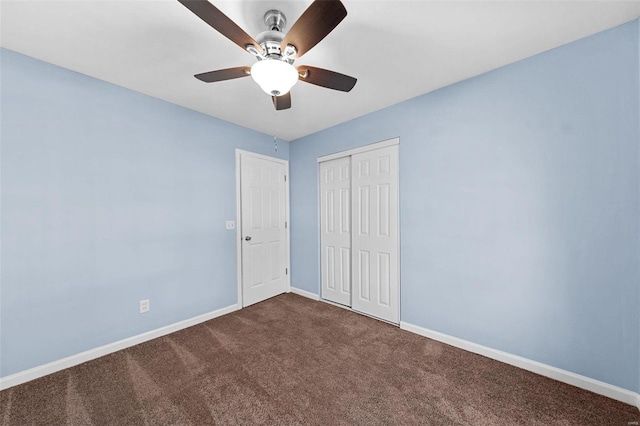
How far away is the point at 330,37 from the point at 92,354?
324 cm

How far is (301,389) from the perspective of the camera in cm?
179

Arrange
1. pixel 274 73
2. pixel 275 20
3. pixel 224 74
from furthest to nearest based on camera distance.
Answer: pixel 224 74
pixel 275 20
pixel 274 73

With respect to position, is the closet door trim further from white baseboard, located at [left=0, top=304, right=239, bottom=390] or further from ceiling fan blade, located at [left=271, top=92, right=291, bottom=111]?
white baseboard, located at [left=0, top=304, right=239, bottom=390]

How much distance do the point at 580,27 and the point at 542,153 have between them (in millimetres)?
825

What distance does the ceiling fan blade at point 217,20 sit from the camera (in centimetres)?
107

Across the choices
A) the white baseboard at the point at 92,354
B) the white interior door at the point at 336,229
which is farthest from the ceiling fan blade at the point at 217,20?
the white baseboard at the point at 92,354

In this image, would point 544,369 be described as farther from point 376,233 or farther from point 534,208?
point 376,233

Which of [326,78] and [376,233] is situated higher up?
[326,78]

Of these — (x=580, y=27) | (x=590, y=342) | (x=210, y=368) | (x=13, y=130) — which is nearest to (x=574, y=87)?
(x=580, y=27)

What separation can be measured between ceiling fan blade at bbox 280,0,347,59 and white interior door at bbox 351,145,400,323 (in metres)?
1.73

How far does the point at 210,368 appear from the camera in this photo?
6.67ft

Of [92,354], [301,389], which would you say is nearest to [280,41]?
[301,389]

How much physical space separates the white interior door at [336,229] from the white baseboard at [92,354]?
5.18 feet

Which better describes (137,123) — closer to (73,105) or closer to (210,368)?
(73,105)
